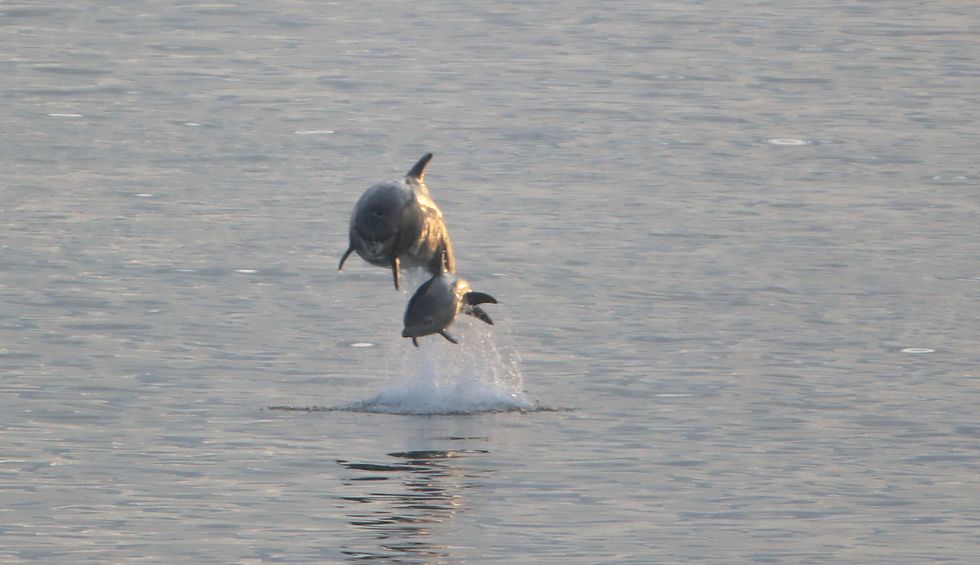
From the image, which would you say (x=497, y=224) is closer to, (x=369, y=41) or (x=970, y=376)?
(x=970, y=376)

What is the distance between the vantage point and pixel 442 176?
48781mm

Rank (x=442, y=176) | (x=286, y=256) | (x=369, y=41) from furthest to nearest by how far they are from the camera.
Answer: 1. (x=369, y=41)
2. (x=442, y=176)
3. (x=286, y=256)

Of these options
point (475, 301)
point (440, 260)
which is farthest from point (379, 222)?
point (475, 301)

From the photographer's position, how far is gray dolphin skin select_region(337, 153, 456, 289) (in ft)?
77.4

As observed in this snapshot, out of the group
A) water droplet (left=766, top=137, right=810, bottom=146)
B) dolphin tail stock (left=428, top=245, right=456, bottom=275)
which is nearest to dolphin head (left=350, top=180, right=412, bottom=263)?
dolphin tail stock (left=428, top=245, right=456, bottom=275)

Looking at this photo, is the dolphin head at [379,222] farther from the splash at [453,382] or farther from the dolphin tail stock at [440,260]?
the splash at [453,382]

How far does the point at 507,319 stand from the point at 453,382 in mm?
5102

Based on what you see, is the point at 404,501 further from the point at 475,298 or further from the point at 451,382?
the point at 451,382

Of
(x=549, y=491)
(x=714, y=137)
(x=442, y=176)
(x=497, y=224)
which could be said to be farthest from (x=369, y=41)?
(x=549, y=491)

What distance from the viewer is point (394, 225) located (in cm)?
2373

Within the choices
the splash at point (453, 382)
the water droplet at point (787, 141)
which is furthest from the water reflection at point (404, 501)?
the water droplet at point (787, 141)

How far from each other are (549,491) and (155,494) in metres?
3.73

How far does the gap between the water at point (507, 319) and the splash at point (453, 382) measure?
8cm

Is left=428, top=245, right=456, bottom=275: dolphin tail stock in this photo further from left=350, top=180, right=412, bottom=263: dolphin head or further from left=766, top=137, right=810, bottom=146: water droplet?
left=766, top=137, right=810, bottom=146: water droplet
